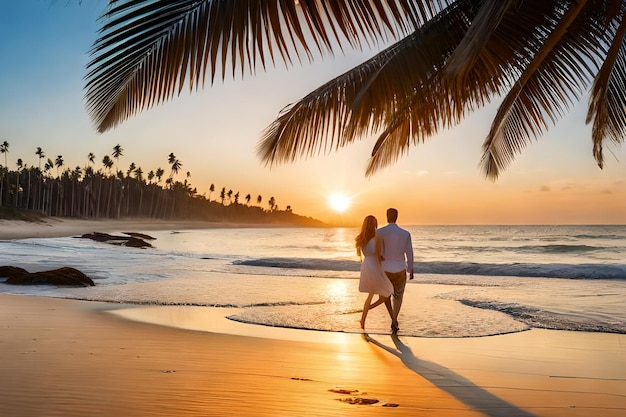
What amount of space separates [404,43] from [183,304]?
25.5 ft

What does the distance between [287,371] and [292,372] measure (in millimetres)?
73

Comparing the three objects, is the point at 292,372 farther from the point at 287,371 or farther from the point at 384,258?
the point at 384,258

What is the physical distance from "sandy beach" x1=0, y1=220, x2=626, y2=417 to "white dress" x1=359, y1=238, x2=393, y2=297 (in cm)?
70

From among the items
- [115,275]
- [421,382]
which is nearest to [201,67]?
[421,382]

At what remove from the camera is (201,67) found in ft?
11.4

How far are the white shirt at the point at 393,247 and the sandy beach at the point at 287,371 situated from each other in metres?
1.07

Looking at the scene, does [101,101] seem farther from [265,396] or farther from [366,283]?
[366,283]

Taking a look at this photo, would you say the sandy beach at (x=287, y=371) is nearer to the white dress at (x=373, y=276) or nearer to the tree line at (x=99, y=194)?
the white dress at (x=373, y=276)

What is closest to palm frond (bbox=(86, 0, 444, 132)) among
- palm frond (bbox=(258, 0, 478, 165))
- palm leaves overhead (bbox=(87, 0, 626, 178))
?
palm leaves overhead (bbox=(87, 0, 626, 178))

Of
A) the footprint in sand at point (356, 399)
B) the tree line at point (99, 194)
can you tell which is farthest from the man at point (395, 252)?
the tree line at point (99, 194)

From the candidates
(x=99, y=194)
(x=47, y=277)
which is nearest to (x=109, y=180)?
(x=99, y=194)

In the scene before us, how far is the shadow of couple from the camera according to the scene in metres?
4.70

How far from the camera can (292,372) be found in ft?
19.1

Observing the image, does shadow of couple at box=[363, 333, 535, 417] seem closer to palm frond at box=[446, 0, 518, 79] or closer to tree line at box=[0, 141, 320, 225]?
palm frond at box=[446, 0, 518, 79]
